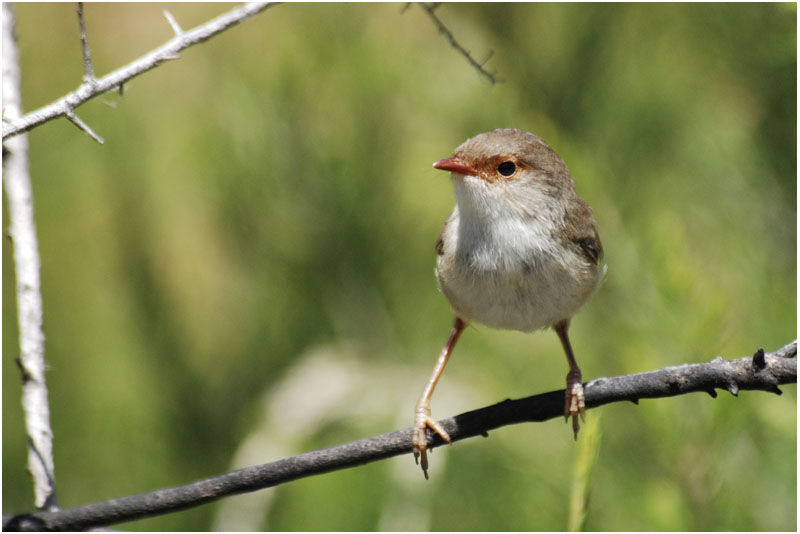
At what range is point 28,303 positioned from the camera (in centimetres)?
126

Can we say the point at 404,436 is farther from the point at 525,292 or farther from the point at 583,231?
the point at 583,231

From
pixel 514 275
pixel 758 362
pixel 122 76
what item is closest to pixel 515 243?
pixel 514 275

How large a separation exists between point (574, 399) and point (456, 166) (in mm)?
567

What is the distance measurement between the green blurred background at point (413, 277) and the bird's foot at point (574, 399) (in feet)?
0.32

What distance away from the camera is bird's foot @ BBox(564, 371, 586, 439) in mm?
1249

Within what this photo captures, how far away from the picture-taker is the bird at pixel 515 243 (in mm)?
1718

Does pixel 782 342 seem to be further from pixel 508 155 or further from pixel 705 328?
pixel 508 155

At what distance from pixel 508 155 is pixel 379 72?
1.60 feet

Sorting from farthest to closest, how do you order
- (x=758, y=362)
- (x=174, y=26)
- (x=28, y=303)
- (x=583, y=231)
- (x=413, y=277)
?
(x=413, y=277), (x=583, y=231), (x=28, y=303), (x=174, y=26), (x=758, y=362)

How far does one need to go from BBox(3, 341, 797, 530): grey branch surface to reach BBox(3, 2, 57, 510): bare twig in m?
0.09

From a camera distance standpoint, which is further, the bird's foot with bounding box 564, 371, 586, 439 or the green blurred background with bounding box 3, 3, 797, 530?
the green blurred background with bounding box 3, 3, 797, 530

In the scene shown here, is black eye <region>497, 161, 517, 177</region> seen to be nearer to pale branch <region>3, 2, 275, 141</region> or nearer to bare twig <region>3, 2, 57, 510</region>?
pale branch <region>3, 2, 275, 141</region>

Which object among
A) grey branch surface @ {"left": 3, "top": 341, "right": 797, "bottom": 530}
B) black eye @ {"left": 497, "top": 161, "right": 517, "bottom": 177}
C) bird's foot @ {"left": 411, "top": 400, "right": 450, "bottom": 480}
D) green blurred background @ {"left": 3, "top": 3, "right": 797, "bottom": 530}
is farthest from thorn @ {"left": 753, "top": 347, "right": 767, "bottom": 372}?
black eye @ {"left": 497, "top": 161, "right": 517, "bottom": 177}

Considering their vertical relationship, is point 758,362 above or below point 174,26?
below
